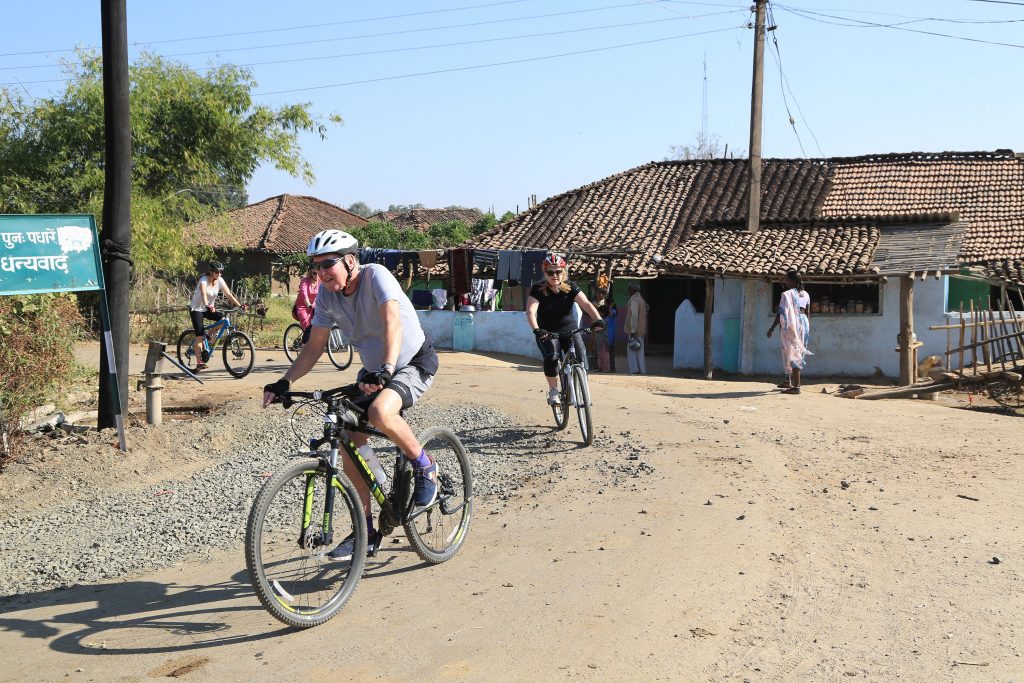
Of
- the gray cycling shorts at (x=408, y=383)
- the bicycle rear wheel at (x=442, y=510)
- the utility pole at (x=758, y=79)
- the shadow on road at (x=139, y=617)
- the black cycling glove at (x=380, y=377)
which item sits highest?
the utility pole at (x=758, y=79)

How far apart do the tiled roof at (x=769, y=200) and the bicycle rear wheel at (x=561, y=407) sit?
14.1m

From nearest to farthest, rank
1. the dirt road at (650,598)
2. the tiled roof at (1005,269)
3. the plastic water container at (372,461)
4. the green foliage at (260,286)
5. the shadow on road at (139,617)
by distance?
the dirt road at (650,598)
the shadow on road at (139,617)
the plastic water container at (372,461)
the tiled roof at (1005,269)
the green foliage at (260,286)

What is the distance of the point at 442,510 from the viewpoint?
19.0 ft

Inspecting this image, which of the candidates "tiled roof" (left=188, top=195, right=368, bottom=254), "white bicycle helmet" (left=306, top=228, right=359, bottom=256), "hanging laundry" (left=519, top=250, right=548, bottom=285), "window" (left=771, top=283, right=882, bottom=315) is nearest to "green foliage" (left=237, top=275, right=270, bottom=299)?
"tiled roof" (left=188, top=195, right=368, bottom=254)

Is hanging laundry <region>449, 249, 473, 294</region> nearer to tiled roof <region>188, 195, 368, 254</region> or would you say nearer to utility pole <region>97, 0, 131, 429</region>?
utility pole <region>97, 0, 131, 429</region>

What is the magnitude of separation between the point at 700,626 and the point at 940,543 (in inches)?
91.7

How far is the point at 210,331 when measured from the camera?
50.4 feet

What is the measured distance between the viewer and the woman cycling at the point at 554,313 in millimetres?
9445

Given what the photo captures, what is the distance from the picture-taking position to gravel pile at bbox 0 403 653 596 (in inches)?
249

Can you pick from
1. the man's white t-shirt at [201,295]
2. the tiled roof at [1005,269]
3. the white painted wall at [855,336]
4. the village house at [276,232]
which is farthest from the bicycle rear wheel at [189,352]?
the village house at [276,232]

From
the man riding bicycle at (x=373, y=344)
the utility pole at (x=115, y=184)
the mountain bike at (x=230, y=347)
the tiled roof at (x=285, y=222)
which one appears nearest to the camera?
the man riding bicycle at (x=373, y=344)

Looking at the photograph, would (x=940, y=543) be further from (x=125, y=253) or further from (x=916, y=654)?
(x=125, y=253)

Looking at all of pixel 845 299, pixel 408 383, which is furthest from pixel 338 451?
pixel 845 299

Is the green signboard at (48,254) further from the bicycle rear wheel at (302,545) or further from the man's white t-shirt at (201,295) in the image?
the man's white t-shirt at (201,295)
